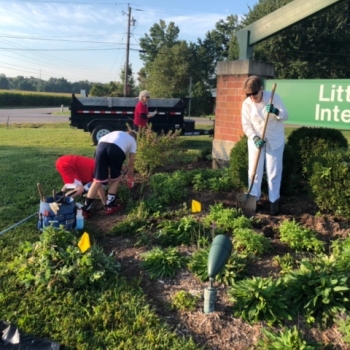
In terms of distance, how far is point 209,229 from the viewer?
13.9 ft

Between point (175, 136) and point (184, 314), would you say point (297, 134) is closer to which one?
point (175, 136)

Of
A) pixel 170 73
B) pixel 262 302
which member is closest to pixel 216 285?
pixel 262 302

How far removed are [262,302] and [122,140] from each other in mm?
3074

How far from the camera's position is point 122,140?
17.2 ft

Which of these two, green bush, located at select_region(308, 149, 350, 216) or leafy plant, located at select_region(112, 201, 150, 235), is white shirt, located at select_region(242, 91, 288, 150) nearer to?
green bush, located at select_region(308, 149, 350, 216)

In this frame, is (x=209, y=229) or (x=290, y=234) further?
(x=209, y=229)

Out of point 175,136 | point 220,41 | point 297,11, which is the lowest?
point 175,136

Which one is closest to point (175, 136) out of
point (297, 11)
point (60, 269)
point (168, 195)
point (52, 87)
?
point (168, 195)

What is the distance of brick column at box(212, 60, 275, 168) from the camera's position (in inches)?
236

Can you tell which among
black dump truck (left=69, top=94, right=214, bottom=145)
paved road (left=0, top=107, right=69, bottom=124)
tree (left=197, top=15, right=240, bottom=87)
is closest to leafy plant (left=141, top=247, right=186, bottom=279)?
black dump truck (left=69, top=94, right=214, bottom=145)

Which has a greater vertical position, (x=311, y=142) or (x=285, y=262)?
(x=311, y=142)

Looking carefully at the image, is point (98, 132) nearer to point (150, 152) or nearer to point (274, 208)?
point (150, 152)

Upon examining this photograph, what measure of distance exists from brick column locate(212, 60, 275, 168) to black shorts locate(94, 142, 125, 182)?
6.40ft

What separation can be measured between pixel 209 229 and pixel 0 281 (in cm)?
206
